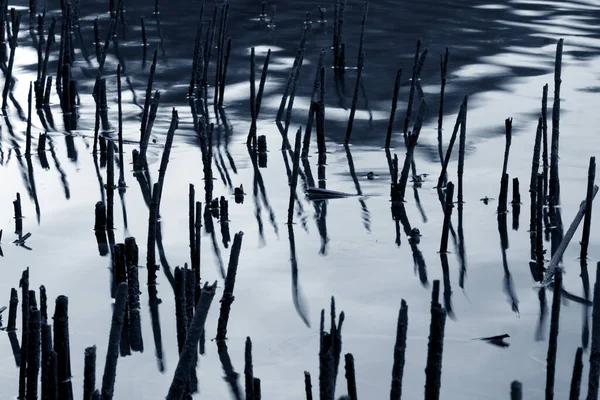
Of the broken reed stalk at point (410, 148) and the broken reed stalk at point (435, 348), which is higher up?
the broken reed stalk at point (435, 348)

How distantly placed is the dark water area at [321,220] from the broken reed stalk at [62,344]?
0.57 meters

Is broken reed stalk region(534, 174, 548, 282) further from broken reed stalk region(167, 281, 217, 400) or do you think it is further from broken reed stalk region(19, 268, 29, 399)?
broken reed stalk region(167, 281, 217, 400)

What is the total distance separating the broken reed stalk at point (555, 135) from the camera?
217 inches

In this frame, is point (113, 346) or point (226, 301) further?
point (226, 301)

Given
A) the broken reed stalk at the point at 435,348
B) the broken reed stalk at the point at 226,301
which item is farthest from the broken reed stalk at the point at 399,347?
the broken reed stalk at the point at 226,301

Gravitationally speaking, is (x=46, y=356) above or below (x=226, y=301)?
above

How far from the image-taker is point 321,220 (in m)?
6.05

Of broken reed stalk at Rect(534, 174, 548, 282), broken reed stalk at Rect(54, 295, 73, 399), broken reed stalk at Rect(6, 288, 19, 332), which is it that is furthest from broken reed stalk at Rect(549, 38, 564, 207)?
broken reed stalk at Rect(54, 295, 73, 399)

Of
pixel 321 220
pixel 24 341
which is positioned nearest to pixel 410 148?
pixel 321 220

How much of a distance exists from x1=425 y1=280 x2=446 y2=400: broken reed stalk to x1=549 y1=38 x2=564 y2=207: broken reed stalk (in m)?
2.69

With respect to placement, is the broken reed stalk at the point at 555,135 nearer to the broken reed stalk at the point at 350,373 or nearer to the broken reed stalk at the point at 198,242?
the broken reed stalk at the point at 198,242

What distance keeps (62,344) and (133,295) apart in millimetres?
1216

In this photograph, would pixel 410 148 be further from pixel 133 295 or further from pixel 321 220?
pixel 133 295

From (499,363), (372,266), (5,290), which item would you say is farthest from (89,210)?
(499,363)
